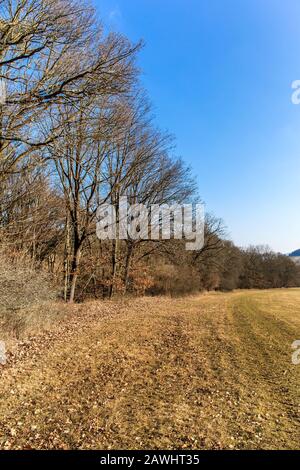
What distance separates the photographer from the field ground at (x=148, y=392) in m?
3.71

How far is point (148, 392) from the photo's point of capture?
5074 mm

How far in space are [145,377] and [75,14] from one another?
7927mm

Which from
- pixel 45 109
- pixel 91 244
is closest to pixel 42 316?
pixel 45 109

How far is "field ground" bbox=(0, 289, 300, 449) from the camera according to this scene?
12.2 feet

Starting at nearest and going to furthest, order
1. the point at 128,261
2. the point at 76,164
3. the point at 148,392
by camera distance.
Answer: the point at 148,392 < the point at 76,164 < the point at 128,261

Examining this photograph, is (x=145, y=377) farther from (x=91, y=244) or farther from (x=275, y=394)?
(x=91, y=244)

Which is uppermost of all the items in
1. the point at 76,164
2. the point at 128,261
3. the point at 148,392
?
the point at 76,164

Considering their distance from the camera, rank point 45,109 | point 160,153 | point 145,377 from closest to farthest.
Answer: point 145,377
point 45,109
point 160,153

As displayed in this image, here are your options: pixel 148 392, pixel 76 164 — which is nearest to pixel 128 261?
pixel 76 164

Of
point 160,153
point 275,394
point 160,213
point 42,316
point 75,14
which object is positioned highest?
point 160,153

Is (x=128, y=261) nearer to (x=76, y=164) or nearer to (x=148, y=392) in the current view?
(x=76, y=164)

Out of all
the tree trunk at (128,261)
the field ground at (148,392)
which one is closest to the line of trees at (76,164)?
the tree trunk at (128,261)

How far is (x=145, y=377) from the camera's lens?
18.9 feet
